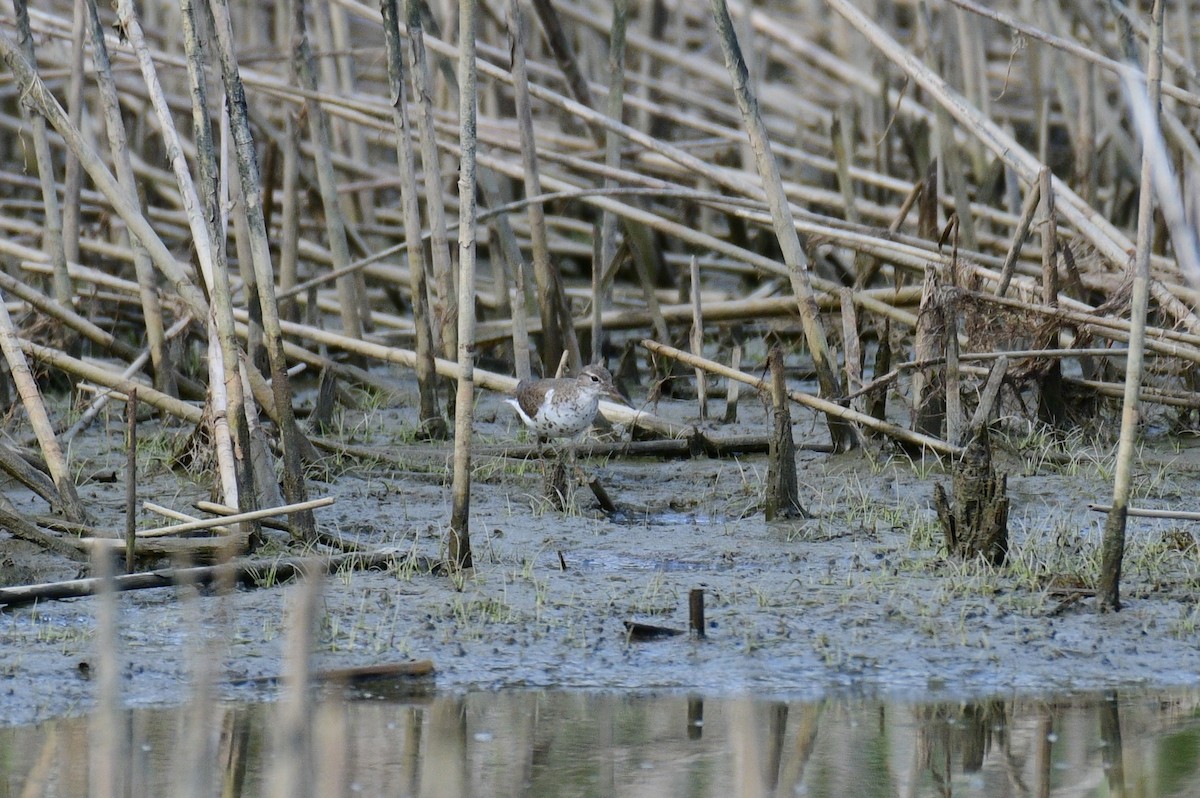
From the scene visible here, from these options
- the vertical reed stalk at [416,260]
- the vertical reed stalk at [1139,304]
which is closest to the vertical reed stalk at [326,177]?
the vertical reed stalk at [416,260]

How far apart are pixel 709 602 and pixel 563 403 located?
179 cm

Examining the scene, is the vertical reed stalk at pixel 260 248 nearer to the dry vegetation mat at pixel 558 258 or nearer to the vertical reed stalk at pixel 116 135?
the dry vegetation mat at pixel 558 258

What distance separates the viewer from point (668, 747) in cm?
418

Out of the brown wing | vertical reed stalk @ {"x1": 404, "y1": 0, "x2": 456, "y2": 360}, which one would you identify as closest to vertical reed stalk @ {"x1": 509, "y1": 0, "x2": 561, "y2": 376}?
vertical reed stalk @ {"x1": 404, "y1": 0, "x2": 456, "y2": 360}

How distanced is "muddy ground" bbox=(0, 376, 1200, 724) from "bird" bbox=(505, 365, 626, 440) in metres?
0.33

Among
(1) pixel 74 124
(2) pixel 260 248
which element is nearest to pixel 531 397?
(2) pixel 260 248

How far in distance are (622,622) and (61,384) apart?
5.11 metres

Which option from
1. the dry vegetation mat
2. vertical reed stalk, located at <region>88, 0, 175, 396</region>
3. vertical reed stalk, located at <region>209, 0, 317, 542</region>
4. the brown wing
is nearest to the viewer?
vertical reed stalk, located at <region>209, 0, 317, 542</region>

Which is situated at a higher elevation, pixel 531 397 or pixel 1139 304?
pixel 1139 304

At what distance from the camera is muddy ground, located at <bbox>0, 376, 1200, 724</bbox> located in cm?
466

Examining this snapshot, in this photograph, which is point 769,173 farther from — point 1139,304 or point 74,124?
point 74,124

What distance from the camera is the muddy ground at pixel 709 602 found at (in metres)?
4.66

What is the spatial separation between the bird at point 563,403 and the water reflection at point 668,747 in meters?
Answer: 2.34

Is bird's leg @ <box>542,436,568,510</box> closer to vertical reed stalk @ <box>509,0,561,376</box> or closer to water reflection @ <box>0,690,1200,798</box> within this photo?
vertical reed stalk @ <box>509,0,561,376</box>
